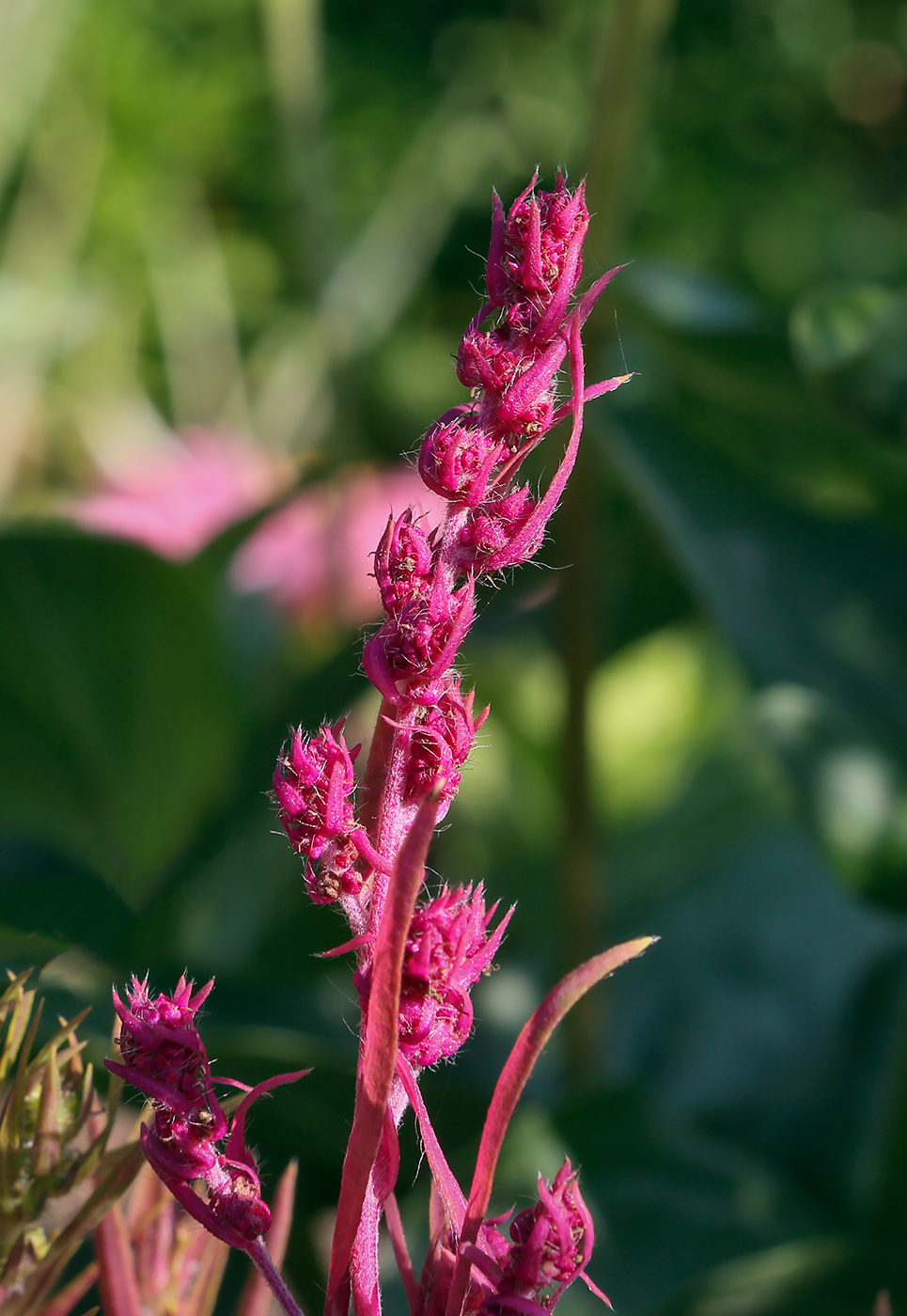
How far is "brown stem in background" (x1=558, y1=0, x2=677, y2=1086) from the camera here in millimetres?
313

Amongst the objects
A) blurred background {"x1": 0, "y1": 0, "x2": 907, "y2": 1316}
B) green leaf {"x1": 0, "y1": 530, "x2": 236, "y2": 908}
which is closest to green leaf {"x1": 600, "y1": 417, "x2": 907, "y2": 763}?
→ blurred background {"x1": 0, "y1": 0, "x2": 907, "y2": 1316}

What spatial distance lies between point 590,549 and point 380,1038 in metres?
0.25

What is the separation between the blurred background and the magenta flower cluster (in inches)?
1.9

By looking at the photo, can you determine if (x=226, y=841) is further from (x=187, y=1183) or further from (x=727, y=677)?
(x=727, y=677)

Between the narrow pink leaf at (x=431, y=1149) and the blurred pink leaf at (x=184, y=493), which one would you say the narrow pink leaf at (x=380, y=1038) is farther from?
the blurred pink leaf at (x=184, y=493)

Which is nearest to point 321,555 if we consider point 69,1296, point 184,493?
point 184,493

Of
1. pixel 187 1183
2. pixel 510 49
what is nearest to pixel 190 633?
pixel 187 1183

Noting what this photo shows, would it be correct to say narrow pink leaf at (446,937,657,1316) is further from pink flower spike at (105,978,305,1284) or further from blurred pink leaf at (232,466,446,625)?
blurred pink leaf at (232,466,446,625)

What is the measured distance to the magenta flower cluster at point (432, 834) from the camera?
0.09 meters

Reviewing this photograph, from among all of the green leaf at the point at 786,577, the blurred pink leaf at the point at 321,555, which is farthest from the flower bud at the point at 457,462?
the blurred pink leaf at the point at 321,555

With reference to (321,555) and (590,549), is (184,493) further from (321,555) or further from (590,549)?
(590,549)

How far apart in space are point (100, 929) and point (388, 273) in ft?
2.04

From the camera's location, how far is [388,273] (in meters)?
0.72

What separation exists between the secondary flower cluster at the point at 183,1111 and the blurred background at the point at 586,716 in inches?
1.9
